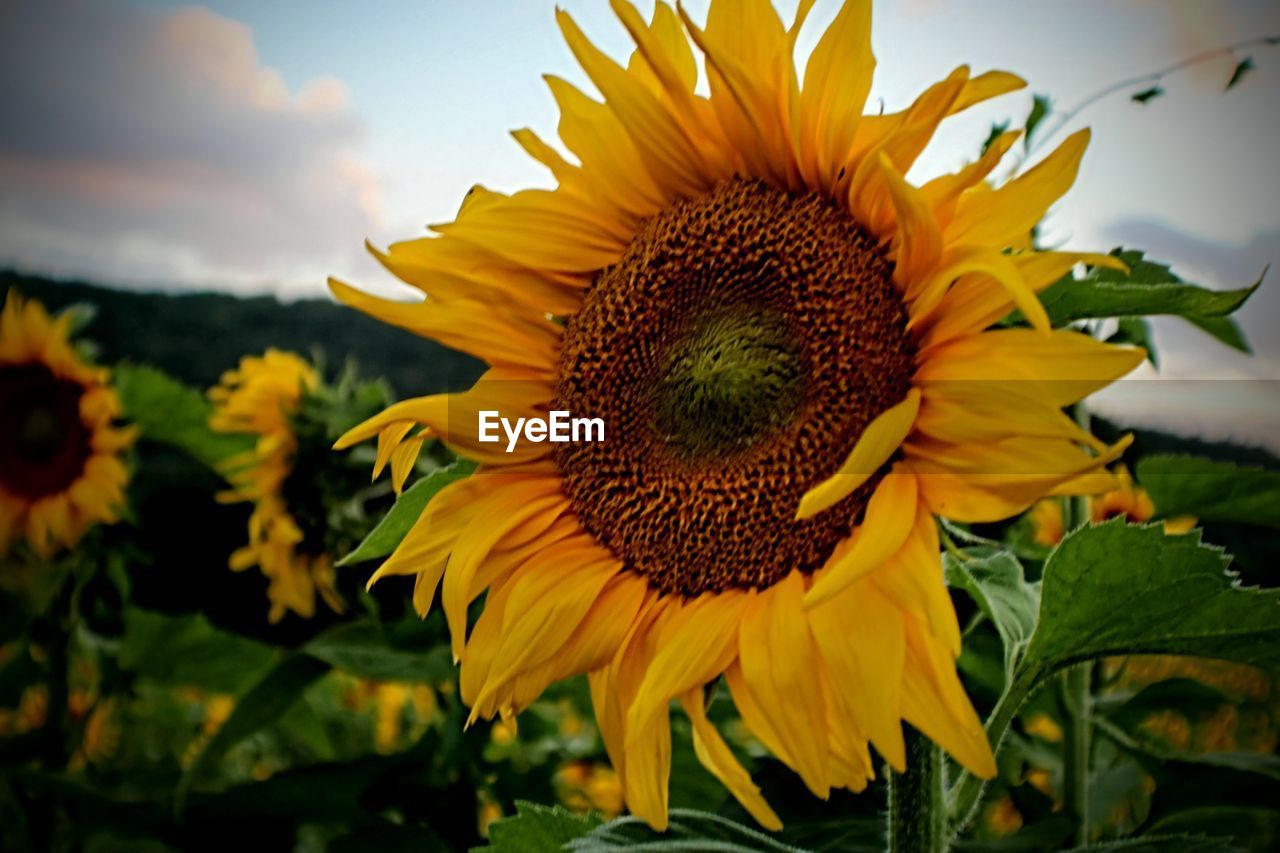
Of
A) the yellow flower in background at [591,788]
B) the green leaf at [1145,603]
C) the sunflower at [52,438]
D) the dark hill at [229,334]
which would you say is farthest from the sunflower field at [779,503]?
the dark hill at [229,334]

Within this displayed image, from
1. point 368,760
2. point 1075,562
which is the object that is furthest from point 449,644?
point 1075,562

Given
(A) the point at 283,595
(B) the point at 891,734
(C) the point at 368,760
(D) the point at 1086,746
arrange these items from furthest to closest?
(A) the point at 283,595 → (C) the point at 368,760 → (D) the point at 1086,746 → (B) the point at 891,734

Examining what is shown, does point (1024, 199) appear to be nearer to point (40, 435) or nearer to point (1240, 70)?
point (1240, 70)

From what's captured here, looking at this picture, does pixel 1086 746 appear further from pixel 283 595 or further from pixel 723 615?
pixel 283 595

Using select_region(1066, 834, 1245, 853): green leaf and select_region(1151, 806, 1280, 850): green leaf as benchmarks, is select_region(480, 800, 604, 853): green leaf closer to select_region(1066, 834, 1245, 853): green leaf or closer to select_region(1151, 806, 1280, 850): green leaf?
select_region(1066, 834, 1245, 853): green leaf

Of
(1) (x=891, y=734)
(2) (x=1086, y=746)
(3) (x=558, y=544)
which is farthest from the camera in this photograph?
(2) (x=1086, y=746)

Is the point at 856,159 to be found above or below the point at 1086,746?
above

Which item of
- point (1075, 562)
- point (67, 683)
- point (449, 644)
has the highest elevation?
point (1075, 562)
